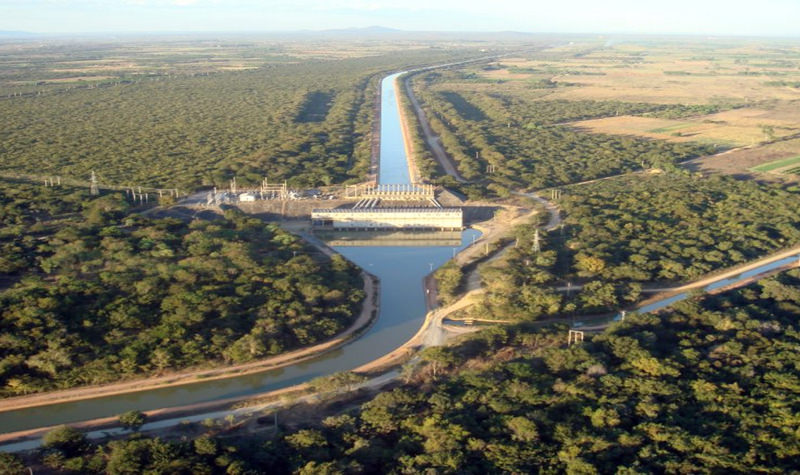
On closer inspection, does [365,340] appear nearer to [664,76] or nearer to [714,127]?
[714,127]

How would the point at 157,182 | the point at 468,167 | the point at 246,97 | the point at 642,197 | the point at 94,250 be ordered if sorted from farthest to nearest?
the point at 246,97 → the point at 468,167 → the point at 157,182 → the point at 642,197 → the point at 94,250

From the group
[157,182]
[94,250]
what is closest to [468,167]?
[157,182]

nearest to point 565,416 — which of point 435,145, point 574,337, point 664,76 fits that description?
point 574,337

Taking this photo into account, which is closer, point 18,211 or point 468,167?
point 18,211

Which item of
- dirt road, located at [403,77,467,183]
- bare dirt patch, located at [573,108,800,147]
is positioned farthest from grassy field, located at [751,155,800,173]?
dirt road, located at [403,77,467,183]

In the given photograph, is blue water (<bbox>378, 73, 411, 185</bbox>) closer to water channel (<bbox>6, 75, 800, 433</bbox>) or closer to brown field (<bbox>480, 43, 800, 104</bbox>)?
water channel (<bbox>6, 75, 800, 433</bbox>)

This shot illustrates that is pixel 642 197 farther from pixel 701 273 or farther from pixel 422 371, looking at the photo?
pixel 422 371

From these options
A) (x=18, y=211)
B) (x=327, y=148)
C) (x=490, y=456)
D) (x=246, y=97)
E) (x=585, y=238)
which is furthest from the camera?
(x=246, y=97)
